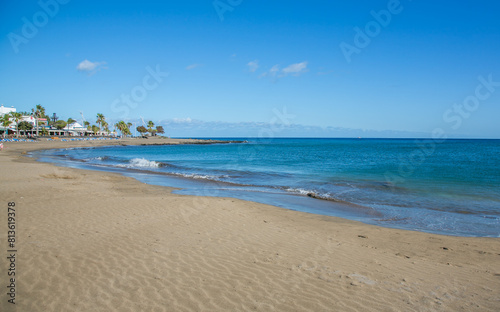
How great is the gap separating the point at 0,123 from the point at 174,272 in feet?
370

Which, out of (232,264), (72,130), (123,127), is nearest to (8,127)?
(72,130)

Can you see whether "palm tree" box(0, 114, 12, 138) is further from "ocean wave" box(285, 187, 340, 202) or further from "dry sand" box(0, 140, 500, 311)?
"ocean wave" box(285, 187, 340, 202)

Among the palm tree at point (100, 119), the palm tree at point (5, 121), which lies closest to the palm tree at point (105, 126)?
the palm tree at point (100, 119)

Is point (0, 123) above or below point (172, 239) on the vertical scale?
above

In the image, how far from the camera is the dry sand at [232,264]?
178 inches

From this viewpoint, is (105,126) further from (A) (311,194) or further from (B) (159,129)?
(A) (311,194)

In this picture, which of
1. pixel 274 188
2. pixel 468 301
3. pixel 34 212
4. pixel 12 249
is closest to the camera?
pixel 468 301

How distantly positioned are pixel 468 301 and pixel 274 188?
13478 mm

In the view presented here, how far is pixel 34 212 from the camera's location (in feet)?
30.9

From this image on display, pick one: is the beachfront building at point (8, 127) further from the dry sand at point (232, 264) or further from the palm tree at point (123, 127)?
the dry sand at point (232, 264)

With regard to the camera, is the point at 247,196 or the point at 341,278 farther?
the point at 247,196

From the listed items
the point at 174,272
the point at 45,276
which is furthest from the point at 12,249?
the point at 174,272

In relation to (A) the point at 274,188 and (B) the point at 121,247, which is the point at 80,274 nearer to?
(B) the point at 121,247

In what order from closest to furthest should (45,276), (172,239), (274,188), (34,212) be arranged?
(45,276) → (172,239) → (34,212) → (274,188)
